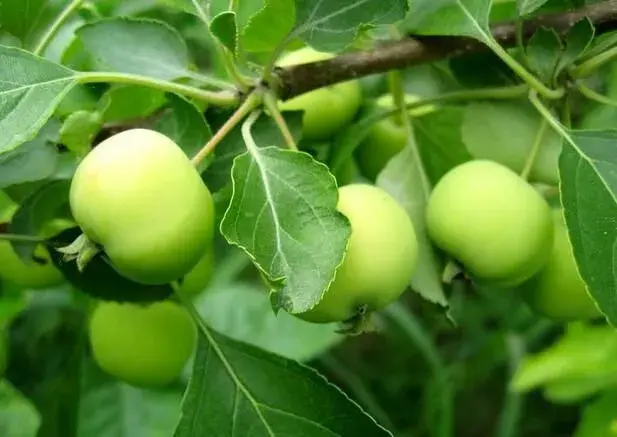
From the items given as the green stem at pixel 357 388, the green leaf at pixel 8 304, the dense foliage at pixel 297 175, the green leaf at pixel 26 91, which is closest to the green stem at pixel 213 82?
the dense foliage at pixel 297 175

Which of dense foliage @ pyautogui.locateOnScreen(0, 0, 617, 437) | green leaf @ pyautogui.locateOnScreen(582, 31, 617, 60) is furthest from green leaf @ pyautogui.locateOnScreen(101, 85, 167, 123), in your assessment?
green leaf @ pyautogui.locateOnScreen(582, 31, 617, 60)

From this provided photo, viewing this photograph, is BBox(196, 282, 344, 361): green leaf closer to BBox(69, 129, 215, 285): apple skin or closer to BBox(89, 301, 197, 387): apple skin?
BBox(89, 301, 197, 387): apple skin

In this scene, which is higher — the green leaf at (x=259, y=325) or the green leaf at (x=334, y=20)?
the green leaf at (x=334, y=20)

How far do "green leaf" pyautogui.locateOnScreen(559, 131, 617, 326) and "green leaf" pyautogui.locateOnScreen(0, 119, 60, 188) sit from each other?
0.33 meters

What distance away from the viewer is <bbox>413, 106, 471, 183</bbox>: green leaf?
0.72 meters

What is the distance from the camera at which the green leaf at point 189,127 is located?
58 centimetres

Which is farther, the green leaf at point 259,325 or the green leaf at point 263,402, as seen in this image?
the green leaf at point 259,325

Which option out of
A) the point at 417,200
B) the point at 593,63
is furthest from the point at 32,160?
the point at 593,63

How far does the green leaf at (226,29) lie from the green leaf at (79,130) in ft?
0.33

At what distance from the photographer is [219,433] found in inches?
24.4

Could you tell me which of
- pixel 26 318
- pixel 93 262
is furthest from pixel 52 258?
pixel 26 318

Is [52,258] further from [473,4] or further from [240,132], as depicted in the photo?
[473,4]

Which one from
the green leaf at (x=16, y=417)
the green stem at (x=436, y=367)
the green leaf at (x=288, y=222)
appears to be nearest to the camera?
the green leaf at (x=288, y=222)

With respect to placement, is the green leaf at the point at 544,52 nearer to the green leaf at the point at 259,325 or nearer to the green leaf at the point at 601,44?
the green leaf at the point at 601,44
